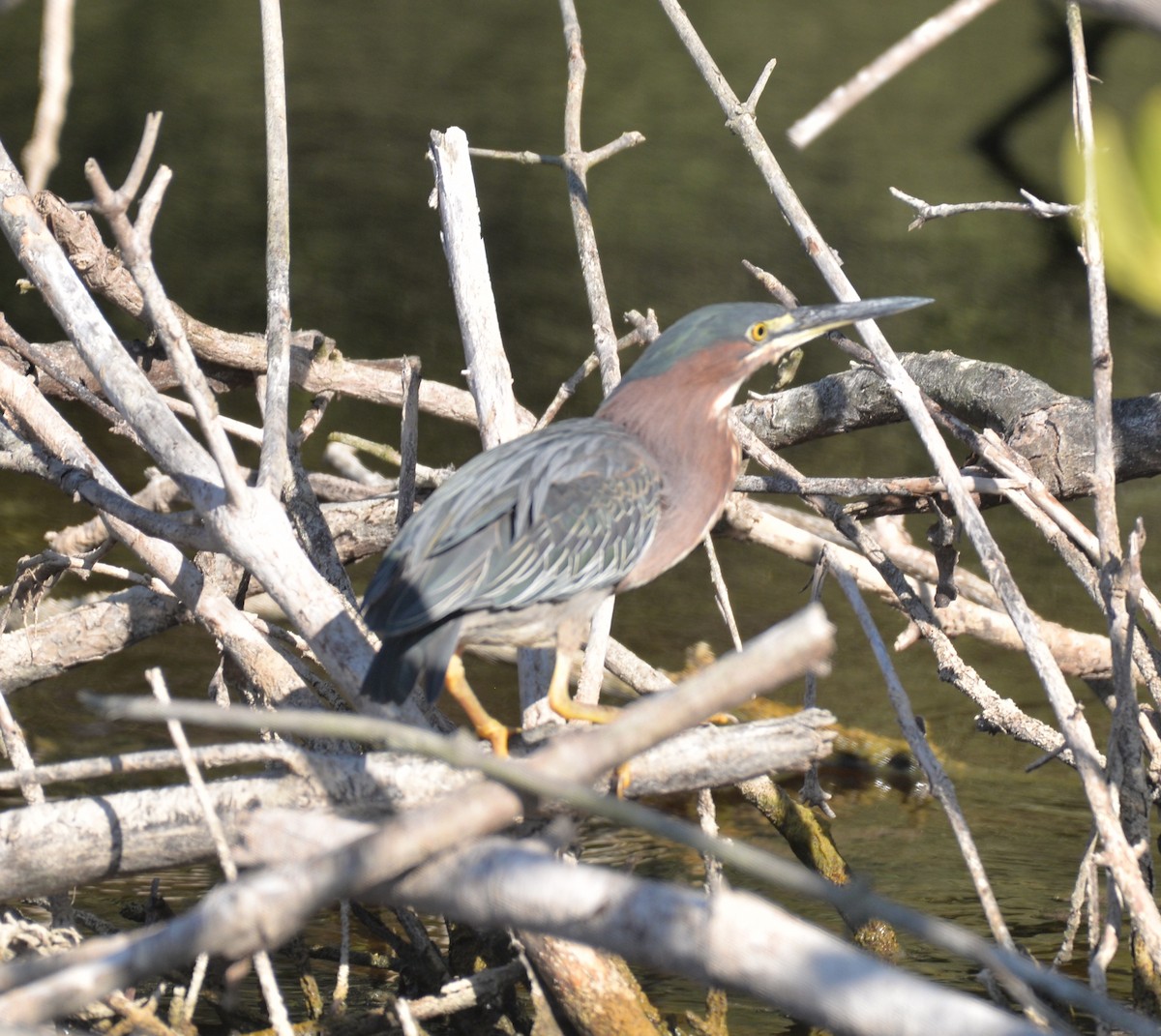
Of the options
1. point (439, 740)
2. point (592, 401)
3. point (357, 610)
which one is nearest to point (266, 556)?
point (357, 610)

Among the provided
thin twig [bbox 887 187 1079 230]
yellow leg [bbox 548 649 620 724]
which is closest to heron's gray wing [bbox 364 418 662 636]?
yellow leg [bbox 548 649 620 724]

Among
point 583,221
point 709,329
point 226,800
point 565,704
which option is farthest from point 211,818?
point 583,221

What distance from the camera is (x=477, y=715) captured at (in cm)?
243

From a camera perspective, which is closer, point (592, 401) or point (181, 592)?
point (181, 592)

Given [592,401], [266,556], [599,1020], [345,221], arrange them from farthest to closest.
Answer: [345,221]
[592,401]
[599,1020]
[266,556]

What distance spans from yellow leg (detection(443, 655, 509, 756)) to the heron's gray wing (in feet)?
0.53

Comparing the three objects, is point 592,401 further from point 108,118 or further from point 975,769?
point 108,118

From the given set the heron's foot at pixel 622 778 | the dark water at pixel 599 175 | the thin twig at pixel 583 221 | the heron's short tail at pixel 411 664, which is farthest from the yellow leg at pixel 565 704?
the dark water at pixel 599 175

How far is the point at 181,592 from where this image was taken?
9.14 ft

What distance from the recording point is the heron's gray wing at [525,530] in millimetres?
2405

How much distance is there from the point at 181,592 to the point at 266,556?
1.59ft

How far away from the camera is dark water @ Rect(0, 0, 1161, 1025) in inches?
344

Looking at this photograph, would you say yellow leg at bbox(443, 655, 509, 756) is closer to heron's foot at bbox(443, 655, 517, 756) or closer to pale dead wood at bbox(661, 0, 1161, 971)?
heron's foot at bbox(443, 655, 517, 756)

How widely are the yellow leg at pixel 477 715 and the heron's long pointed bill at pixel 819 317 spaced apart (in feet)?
2.88
